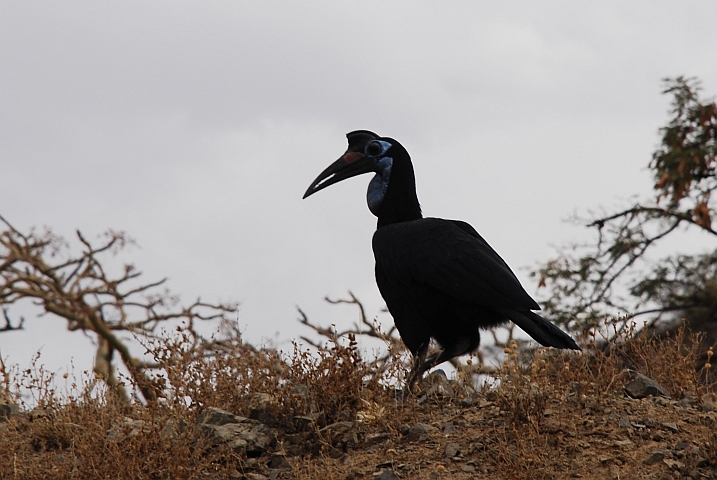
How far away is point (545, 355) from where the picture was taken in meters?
8.15

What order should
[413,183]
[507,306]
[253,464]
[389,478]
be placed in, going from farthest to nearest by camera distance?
[413,183] → [507,306] → [253,464] → [389,478]

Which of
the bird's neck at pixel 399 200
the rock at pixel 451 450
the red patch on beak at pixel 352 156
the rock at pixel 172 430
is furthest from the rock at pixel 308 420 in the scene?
the red patch on beak at pixel 352 156

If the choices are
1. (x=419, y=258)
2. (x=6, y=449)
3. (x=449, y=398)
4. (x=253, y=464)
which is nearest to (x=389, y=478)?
(x=253, y=464)

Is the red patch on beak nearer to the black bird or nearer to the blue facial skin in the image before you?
the blue facial skin

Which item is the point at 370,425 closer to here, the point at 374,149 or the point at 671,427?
the point at 671,427

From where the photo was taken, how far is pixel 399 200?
7695mm

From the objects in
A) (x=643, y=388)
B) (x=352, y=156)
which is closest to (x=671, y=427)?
(x=643, y=388)

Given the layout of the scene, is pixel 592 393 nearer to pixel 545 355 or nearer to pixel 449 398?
pixel 449 398

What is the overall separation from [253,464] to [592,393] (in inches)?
96.4

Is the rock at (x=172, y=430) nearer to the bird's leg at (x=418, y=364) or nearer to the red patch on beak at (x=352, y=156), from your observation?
the bird's leg at (x=418, y=364)

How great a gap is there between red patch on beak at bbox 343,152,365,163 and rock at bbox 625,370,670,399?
117 inches

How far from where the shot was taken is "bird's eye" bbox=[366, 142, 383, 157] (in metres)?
7.95

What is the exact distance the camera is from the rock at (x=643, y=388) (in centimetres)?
667

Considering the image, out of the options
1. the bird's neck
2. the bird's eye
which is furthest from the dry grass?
the bird's eye
